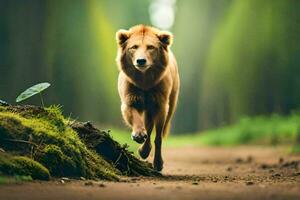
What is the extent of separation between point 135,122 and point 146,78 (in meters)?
1.00

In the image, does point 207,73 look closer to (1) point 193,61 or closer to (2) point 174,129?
(1) point 193,61

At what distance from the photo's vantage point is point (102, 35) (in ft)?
114

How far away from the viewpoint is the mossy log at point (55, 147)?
7465mm

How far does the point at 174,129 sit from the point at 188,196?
46.0 metres

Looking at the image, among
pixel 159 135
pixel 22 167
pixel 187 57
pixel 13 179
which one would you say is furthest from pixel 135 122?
pixel 187 57

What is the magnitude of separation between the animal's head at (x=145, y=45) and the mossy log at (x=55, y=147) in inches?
67.4

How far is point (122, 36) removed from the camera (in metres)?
10.8

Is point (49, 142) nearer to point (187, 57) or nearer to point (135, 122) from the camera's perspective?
point (135, 122)

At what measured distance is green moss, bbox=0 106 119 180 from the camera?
7.56 metres

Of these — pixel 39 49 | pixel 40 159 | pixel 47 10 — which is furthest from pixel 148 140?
pixel 47 10

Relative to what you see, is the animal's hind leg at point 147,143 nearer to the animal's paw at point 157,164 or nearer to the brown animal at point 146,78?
the brown animal at point 146,78

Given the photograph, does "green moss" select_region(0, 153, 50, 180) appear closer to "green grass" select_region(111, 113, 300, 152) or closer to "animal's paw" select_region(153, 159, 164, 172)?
"animal's paw" select_region(153, 159, 164, 172)

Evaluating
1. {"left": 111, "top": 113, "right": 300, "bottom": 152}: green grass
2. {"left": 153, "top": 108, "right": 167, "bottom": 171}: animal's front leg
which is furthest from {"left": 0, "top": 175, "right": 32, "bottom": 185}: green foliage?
{"left": 111, "top": 113, "right": 300, "bottom": 152}: green grass

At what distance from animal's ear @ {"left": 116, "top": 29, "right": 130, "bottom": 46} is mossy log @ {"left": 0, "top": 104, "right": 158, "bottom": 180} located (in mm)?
2256
